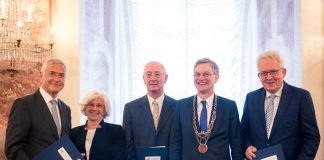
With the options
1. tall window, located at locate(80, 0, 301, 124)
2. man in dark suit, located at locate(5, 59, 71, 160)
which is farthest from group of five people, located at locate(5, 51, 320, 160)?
tall window, located at locate(80, 0, 301, 124)

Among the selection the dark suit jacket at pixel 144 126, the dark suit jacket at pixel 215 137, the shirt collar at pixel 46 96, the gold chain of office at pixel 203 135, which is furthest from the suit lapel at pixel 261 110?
the shirt collar at pixel 46 96

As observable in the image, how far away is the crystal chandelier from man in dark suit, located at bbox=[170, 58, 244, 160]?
176cm

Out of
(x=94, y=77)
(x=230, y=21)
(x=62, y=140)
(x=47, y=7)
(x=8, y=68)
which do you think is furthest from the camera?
(x=230, y=21)

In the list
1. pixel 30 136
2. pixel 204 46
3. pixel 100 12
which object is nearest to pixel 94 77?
pixel 100 12

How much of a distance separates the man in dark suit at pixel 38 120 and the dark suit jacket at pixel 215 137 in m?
0.95

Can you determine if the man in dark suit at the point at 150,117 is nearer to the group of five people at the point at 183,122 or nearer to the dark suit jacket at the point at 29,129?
the group of five people at the point at 183,122

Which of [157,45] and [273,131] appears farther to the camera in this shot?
[157,45]

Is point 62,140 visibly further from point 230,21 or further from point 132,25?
point 230,21

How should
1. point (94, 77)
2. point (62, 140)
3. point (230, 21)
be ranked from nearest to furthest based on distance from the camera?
point (62, 140)
point (94, 77)
point (230, 21)

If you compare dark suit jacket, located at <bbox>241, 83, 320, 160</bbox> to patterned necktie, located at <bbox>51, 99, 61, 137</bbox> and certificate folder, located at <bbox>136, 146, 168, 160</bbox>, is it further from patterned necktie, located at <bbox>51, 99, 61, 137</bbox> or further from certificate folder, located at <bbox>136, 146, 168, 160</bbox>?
patterned necktie, located at <bbox>51, 99, 61, 137</bbox>

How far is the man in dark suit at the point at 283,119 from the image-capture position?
3305 millimetres

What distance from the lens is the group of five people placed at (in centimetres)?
333

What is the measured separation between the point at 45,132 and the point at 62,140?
0.24 m

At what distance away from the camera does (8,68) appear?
14.2 feet
